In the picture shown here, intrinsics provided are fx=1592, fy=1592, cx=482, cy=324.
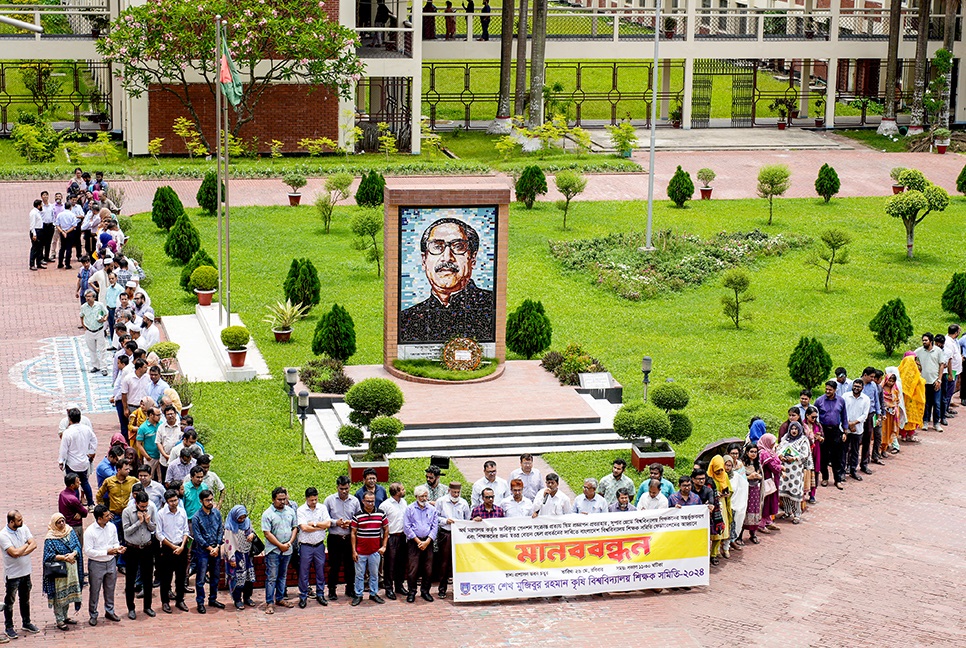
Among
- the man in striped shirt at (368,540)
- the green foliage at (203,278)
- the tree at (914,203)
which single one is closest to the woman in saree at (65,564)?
the man in striped shirt at (368,540)

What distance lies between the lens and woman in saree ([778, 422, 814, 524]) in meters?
18.9

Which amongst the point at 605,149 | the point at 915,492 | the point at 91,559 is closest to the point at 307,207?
the point at 605,149

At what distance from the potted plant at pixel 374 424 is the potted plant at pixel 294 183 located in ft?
55.6

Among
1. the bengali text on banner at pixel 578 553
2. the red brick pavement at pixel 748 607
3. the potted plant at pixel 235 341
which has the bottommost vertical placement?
the red brick pavement at pixel 748 607

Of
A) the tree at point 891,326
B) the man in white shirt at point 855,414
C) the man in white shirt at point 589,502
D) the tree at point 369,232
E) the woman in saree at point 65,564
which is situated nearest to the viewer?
the woman in saree at point 65,564

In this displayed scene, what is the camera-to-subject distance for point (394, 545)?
1647cm

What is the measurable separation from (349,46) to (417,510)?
27.5 metres

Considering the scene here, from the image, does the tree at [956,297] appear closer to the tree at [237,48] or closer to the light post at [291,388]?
the light post at [291,388]

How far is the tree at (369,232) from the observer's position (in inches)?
1220

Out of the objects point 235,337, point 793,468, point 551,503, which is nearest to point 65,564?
point 551,503

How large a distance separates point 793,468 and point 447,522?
4747 mm

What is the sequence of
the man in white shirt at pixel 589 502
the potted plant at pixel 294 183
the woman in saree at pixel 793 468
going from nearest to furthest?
the man in white shirt at pixel 589 502
the woman in saree at pixel 793 468
the potted plant at pixel 294 183

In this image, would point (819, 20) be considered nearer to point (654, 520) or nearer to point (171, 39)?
point (171, 39)

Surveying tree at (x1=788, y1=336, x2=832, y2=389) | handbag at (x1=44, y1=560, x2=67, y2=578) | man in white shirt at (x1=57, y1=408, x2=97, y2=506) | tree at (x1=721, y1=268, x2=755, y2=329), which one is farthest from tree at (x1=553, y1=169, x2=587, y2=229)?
handbag at (x1=44, y1=560, x2=67, y2=578)
